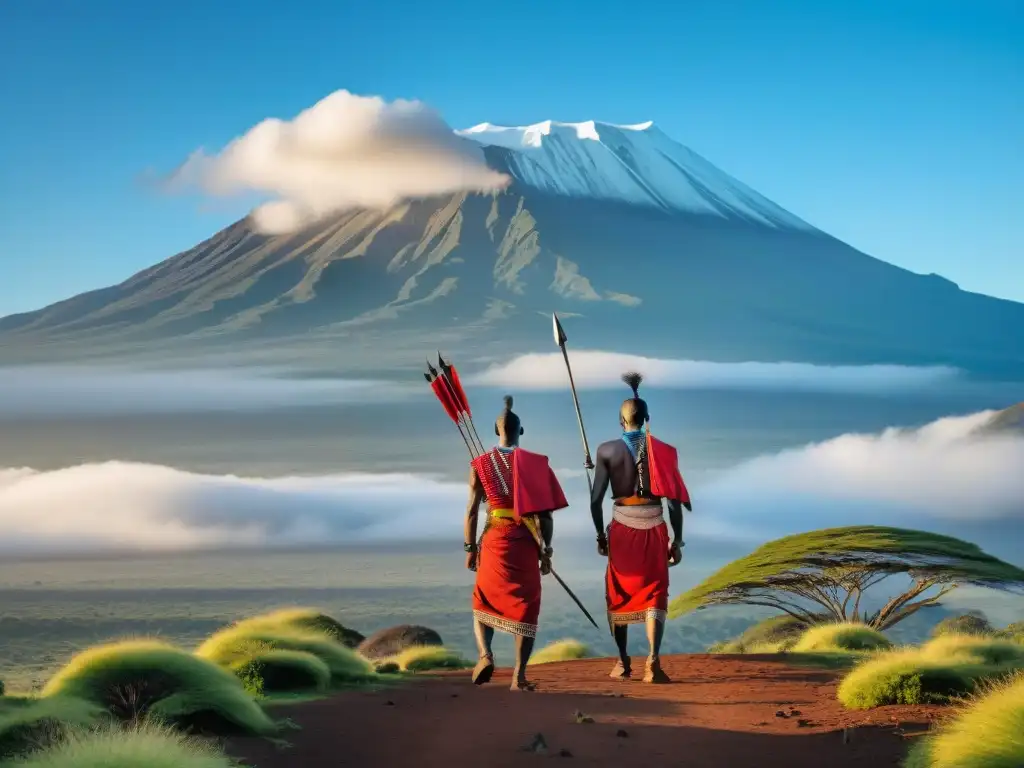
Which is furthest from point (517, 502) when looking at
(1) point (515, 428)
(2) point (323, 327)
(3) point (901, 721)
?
(2) point (323, 327)

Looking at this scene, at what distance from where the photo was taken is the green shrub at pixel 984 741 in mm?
7680

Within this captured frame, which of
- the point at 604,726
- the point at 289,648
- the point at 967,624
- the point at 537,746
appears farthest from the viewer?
the point at 967,624

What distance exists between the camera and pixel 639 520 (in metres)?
12.7

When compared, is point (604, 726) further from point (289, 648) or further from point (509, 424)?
point (289, 648)

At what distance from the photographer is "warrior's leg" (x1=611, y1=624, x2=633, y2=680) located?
1301 cm

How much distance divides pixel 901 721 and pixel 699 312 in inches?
7265

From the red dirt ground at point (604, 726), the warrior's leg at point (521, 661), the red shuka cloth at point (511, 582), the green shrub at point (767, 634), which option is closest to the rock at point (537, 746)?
the red dirt ground at point (604, 726)

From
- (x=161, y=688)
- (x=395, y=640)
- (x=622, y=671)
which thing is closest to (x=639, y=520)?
(x=622, y=671)

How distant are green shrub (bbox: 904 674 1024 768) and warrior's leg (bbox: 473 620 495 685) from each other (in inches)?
191

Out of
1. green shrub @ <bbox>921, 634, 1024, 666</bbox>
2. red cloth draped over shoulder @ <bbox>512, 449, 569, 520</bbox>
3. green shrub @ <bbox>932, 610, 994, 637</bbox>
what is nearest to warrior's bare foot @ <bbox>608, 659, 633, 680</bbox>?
red cloth draped over shoulder @ <bbox>512, 449, 569, 520</bbox>

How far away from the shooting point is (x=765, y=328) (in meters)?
189

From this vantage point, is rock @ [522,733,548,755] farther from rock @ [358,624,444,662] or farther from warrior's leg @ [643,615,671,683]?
rock @ [358,624,444,662]

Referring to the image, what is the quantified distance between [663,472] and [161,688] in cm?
519

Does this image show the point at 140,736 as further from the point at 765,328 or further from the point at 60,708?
the point at 765,328
